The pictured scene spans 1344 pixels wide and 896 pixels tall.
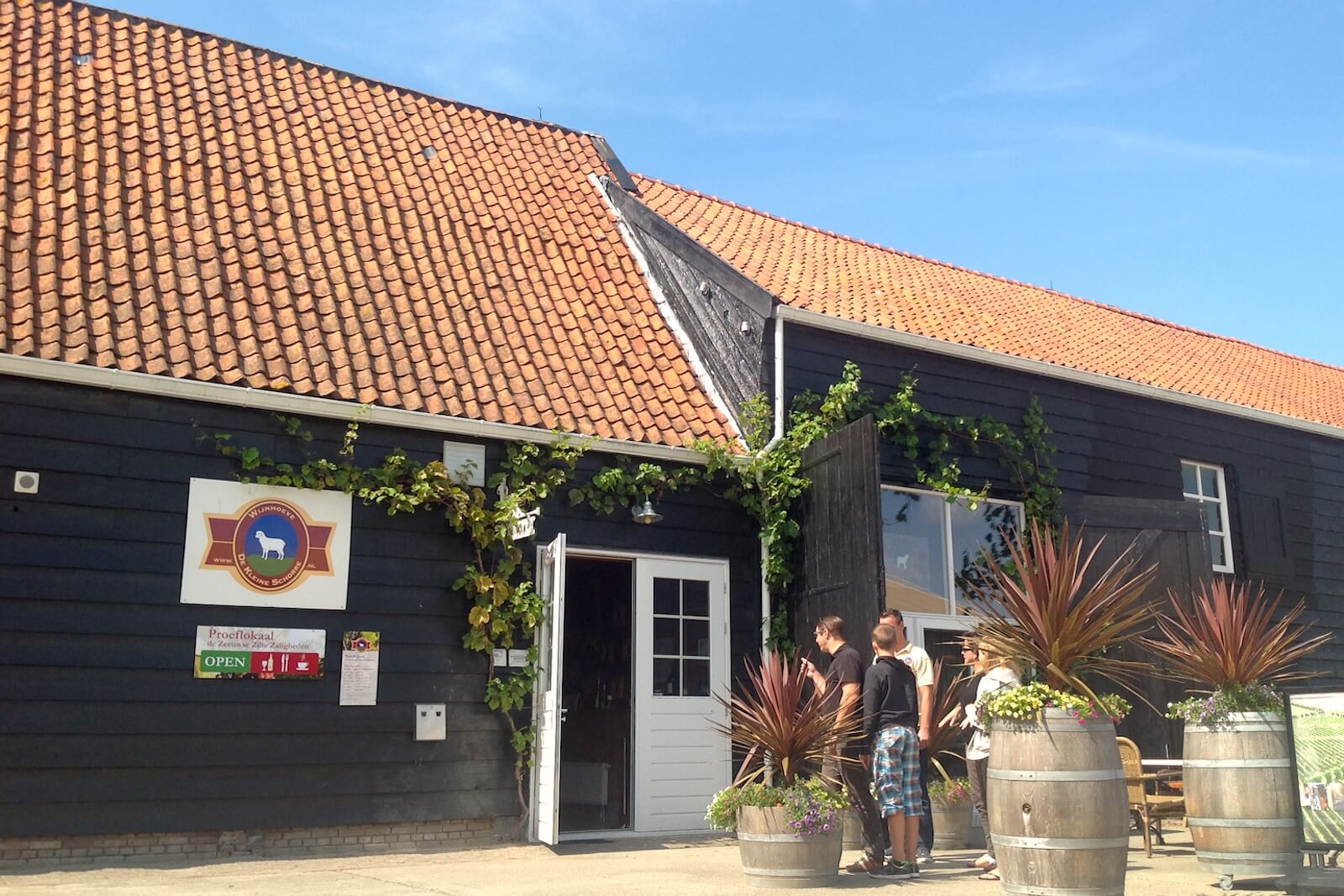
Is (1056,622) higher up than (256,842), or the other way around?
(1056,622)

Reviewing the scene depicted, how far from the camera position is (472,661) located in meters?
9.29

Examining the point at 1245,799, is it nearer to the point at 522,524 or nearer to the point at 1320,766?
the point at 1320,766

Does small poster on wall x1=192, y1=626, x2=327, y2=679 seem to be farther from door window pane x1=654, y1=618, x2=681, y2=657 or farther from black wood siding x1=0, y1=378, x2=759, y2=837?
door window pane x1=654, y1=618, x2=681, y2=657

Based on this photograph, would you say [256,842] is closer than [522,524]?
Yes

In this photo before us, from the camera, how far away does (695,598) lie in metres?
10.5

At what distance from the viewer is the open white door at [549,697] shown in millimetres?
8820

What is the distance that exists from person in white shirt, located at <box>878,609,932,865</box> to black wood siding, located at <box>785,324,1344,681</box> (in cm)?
334

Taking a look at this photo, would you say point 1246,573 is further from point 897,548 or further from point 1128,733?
point 897,548

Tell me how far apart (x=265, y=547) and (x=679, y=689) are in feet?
12.0

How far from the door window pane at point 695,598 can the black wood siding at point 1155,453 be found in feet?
6.50

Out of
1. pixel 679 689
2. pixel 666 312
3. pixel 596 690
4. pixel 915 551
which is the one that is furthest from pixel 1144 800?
pixel 666 312

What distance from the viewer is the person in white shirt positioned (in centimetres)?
777

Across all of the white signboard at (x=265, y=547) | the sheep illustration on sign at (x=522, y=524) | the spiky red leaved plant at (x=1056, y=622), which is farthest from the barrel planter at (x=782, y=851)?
the white signboard at (x=265, y=547)

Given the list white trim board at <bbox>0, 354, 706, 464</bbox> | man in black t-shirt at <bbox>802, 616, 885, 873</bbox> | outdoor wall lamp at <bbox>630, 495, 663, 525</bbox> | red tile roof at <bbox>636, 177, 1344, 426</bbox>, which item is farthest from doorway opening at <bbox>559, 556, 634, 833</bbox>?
man in black t-shirt at <bbox>802, 616, 885, 873</bbox>
